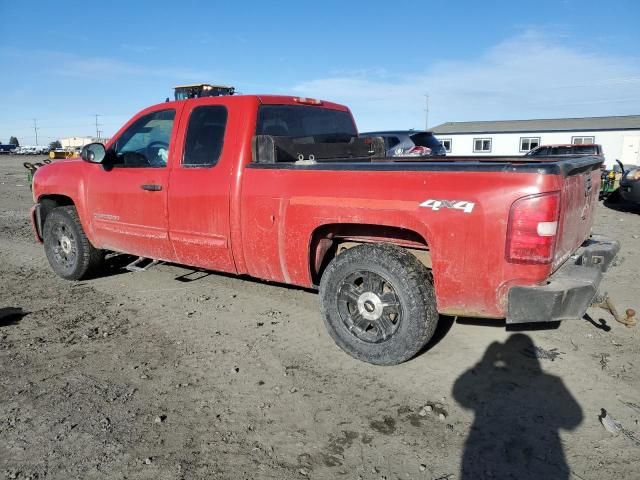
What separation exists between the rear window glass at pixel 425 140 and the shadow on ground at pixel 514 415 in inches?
322

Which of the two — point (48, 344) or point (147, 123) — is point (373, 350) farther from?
point (147, 123)

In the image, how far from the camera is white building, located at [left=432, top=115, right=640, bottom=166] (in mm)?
29547

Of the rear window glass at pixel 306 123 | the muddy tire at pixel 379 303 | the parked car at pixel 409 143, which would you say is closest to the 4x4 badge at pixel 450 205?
the muddy tire at pixel 379 303

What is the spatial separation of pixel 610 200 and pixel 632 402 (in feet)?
42.6

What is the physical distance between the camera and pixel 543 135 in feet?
105

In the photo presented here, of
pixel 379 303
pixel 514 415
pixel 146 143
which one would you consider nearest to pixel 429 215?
pixel 379 303

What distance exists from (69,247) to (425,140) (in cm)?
845

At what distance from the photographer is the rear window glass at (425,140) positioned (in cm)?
1150

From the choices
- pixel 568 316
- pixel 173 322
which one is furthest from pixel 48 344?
pixel 568 316

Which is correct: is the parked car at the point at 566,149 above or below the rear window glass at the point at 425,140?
below

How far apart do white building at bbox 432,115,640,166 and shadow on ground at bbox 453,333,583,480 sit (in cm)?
2518

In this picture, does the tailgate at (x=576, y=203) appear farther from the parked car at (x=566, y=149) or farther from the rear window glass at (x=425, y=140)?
the parked car at (x=566, y=149)

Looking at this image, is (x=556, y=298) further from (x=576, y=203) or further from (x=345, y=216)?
(x=345, y=216)

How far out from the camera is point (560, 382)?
11.1ft
